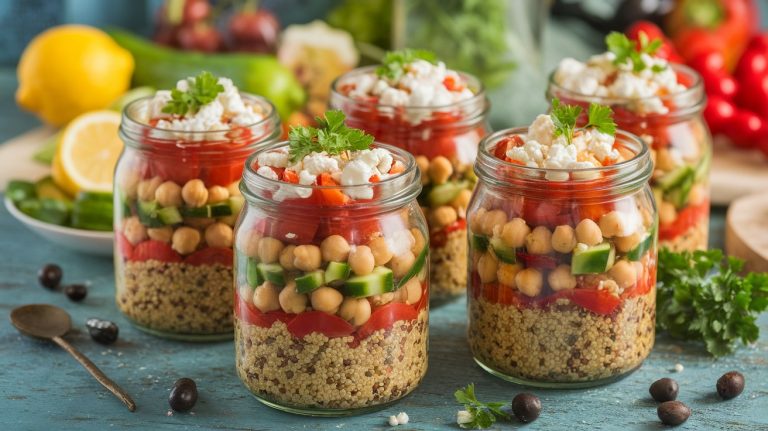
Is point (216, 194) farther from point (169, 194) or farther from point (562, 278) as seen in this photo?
point (562, 278)

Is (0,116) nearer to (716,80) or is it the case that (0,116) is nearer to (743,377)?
(716,80)

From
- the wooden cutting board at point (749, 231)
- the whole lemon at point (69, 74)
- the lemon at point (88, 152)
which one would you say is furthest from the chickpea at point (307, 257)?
the whole lemon at point (69, 74)

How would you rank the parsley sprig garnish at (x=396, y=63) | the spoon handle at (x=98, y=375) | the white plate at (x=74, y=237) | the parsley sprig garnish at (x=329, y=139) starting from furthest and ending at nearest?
the white plate at (x=74, y=237) → the parsley sprig garnish at (x=396, y=63) → the spoon handle at (x=98, y=375) → the parsley sprig garnish at (x=329, y=139)

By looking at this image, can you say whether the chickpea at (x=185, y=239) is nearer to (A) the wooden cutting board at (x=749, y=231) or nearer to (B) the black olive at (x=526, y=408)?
(B) the black olive at (x=526, y=408)

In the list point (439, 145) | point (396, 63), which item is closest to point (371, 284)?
point (439, 145)

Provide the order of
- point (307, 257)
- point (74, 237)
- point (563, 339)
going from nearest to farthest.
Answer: point (307, 257), point (563, 339), point (74, 237)

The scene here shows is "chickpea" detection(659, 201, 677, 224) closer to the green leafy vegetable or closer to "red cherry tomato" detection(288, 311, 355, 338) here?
the green leafy vegetable
